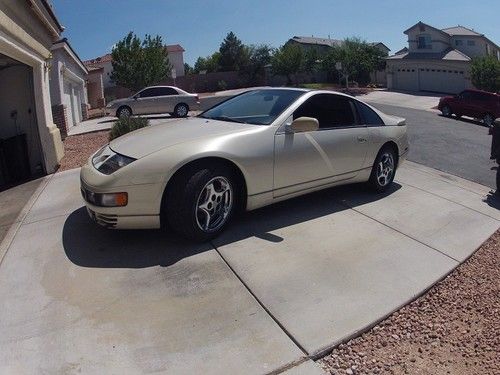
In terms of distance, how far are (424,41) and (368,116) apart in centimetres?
4185

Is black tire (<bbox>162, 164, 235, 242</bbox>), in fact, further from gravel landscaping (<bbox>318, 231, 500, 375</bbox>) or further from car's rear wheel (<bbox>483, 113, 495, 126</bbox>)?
car's rear wheel (<bbox>483, 113, 495, 126</bbox>)

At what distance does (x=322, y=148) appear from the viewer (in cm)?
478

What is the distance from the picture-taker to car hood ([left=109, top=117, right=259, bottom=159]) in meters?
3.92

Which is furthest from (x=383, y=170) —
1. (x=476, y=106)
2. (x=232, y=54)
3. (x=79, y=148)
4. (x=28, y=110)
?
(x=232, y=54)

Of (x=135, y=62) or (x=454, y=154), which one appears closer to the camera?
(x=454, y=154)

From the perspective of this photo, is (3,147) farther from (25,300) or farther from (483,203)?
(483,203)

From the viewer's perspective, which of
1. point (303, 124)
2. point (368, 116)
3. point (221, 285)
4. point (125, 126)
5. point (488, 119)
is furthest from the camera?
point (488, 119)

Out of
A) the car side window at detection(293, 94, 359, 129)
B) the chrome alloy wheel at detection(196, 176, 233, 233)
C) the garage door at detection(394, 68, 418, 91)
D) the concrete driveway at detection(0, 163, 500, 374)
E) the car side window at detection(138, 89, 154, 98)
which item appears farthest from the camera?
the garage door at detection(394, 68, 418, 91)

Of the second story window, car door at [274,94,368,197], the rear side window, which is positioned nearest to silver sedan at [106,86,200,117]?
the rear side window

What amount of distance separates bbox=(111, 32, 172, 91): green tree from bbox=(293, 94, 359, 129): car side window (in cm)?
2123

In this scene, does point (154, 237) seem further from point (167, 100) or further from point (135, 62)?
point (135, 62)

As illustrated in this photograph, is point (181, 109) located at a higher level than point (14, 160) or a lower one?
higher

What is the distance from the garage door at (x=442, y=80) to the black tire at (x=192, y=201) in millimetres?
39191

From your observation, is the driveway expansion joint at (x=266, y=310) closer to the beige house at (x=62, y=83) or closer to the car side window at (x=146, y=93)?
the beige house at (x=62, y=83)
